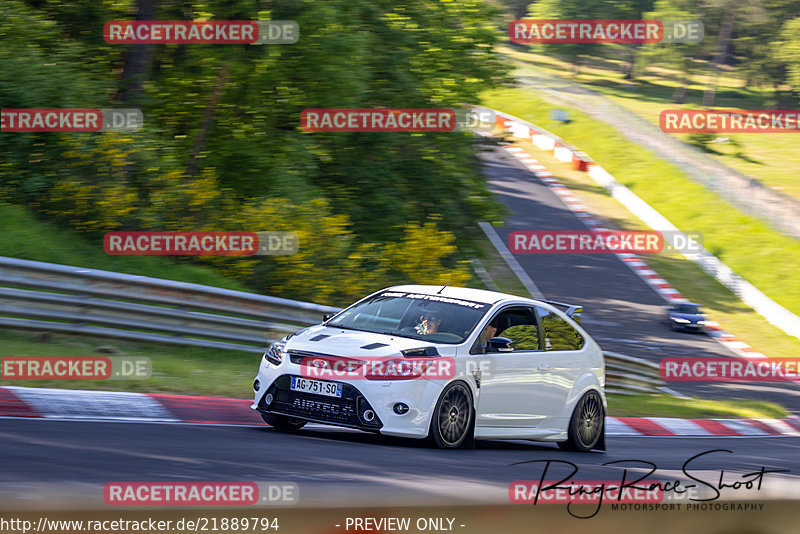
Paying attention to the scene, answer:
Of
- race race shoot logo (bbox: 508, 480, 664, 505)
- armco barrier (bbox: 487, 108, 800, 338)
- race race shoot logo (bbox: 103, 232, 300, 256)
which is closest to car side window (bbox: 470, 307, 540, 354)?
race race shoot logo (bbox: 508, 480, 664, 505)

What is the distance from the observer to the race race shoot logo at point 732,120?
53.9 m

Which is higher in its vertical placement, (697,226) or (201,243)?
(201,243)

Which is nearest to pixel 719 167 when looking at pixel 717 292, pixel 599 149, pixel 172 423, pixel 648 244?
pixel 599 149

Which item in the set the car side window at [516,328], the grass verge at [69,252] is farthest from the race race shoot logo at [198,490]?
the grass verge at [69,252]

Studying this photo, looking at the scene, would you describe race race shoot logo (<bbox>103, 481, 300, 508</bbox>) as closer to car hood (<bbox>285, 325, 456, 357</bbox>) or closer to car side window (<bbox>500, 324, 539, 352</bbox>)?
car hood (<bbox>285, 325, 456, 357</bbox>)

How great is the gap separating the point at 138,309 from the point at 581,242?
2521 centimetres

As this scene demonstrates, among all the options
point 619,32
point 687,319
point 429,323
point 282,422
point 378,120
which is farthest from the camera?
point 619,32

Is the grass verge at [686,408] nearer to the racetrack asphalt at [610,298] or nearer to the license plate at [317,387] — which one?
the racetrack asphalt at [610,298]

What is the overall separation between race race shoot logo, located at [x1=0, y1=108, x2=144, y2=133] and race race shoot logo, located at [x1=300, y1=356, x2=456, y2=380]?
24.5 ft

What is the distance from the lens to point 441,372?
25.8 feet

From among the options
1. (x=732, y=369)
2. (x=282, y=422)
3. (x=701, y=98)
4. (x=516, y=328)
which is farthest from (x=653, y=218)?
(x=701, y=98)

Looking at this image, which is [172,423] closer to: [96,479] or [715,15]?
[96,479]

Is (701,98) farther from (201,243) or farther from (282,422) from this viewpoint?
(282,422)

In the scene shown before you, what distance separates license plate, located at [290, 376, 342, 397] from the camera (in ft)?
25.1
